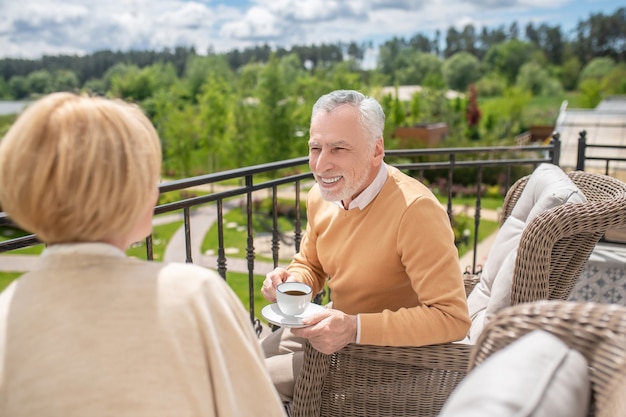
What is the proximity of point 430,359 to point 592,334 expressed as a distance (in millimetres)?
847

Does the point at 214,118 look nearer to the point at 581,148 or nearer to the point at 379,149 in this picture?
the point at 581,148

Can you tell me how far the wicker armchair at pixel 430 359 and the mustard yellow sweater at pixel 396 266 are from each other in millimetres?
78

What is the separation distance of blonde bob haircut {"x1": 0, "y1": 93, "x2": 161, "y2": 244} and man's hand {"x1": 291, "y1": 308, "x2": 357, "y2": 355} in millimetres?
787

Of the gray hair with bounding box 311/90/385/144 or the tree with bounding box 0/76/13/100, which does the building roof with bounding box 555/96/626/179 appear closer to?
the gray hair with bounding box 311/90/385/144

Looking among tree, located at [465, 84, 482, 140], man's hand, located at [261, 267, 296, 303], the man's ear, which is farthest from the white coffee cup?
tree, located at [465, 84, 482, 140]

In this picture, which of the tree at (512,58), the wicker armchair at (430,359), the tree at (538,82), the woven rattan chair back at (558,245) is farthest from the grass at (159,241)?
the tree at (512,58)

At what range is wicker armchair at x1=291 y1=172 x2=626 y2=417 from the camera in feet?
5.06

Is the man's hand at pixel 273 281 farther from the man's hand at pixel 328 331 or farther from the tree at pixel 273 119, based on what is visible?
the tree at pixel 273 119

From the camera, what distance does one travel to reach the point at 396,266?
1.72m

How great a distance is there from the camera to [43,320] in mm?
821

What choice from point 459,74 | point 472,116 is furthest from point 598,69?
point 472,116

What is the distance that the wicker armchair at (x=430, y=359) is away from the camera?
1541 millimetres

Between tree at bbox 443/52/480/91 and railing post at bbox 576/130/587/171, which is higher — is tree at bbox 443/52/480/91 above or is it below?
above

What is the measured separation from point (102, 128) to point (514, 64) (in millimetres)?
77184
